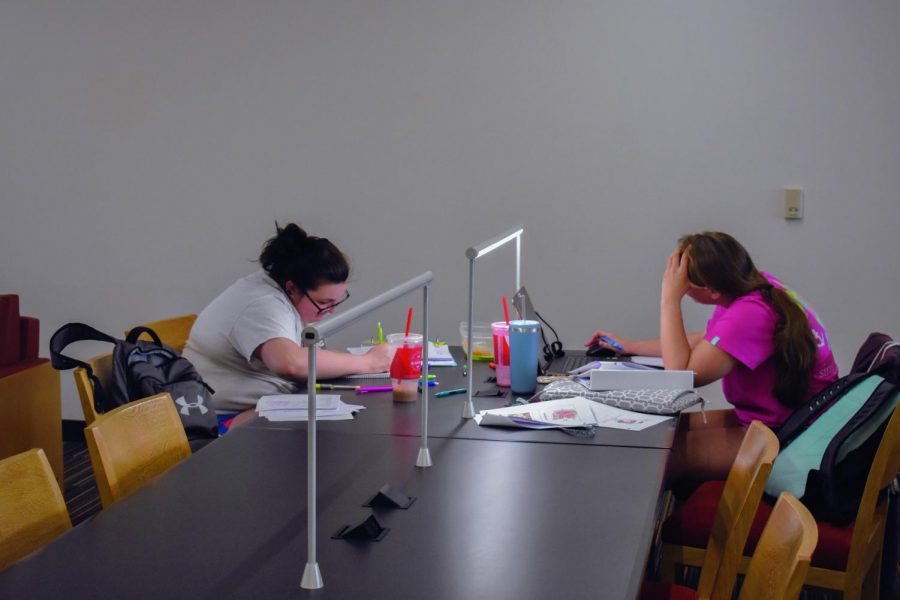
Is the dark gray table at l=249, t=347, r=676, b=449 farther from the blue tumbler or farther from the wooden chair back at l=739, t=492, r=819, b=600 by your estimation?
the wooden chair back at l=739, t=492, r=819, b=600

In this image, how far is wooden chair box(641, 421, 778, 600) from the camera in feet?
5.54

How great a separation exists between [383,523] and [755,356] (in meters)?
1.40

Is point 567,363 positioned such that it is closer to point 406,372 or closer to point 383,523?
point 406,372

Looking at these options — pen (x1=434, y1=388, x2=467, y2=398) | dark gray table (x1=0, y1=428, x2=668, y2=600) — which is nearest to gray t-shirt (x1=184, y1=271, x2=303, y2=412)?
pen (x1=434, y1=388, x2=467, y2=398)

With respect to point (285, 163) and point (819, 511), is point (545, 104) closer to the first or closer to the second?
point (285, 163)

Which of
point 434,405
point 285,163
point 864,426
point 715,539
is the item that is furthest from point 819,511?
point 285,163

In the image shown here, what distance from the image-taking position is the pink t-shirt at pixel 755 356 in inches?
104

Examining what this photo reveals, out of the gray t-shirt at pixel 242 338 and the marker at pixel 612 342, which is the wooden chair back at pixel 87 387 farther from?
the marker at pixel 612 342

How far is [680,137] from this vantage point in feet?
12.7

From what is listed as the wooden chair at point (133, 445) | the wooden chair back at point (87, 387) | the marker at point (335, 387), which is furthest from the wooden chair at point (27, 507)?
the marker at point (335, 387)

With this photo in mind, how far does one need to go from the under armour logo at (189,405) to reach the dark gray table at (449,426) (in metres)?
0.31

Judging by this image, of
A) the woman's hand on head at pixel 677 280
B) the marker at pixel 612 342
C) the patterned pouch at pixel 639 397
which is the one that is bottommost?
the patterned pouch at pixel 639 397

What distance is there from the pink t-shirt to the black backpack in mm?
1406

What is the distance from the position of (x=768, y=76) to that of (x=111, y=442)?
2864mm
